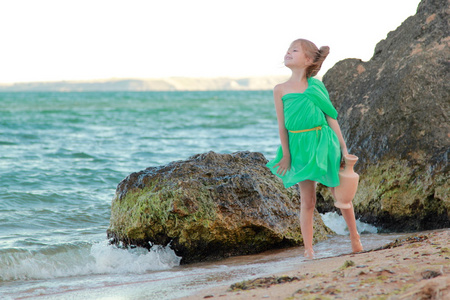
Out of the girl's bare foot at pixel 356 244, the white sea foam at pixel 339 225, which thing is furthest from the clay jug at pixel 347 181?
the white sea foam at pixel 339 225

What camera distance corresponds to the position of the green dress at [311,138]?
3.87m

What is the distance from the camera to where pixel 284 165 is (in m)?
4.03

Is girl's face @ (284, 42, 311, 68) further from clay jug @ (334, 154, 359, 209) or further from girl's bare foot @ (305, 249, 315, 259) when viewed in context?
girl's bare foot @ (305, 249, 315, 259)

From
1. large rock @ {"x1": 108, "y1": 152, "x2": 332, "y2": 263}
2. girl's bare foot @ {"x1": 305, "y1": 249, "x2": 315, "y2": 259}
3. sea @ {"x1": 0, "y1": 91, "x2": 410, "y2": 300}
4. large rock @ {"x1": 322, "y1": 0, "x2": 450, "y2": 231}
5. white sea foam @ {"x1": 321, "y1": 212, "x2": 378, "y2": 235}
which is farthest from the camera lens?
white sea foam @ {"x1": 321, "y1": 212, "x2": 378, "y2": 235}

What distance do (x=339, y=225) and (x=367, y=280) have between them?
3200 mm

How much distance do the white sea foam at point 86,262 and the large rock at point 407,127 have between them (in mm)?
2273

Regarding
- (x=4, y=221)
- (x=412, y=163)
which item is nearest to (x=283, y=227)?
(x=412, y=163)

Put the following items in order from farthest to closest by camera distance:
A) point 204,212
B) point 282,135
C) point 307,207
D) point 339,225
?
point 339,225
point 204,212
point 307,207
point 282,135

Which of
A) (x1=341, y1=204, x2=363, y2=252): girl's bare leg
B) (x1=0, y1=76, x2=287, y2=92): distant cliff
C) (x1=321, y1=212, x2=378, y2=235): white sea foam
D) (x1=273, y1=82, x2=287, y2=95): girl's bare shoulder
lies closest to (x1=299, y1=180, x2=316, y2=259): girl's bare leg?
(x1=341, y1=204, x2=363, y2=252): girl's bare leg

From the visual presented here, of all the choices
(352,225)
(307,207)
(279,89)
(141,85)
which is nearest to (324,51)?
(279,89)

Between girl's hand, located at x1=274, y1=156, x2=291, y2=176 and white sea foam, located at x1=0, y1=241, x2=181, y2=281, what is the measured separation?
1459 millimetres

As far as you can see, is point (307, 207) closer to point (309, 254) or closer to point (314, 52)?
point (309, 254)

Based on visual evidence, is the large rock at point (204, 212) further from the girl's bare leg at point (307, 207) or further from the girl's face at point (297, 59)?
the girl's face at point (297, 59)

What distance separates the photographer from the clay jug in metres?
3.86
